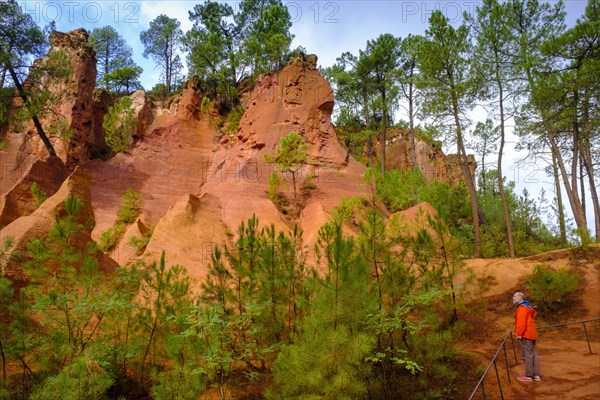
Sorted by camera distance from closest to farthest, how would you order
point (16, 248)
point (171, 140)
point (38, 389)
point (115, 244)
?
point (38, 389) → point (16, 248) → point (115, 244) → point (171, 140)

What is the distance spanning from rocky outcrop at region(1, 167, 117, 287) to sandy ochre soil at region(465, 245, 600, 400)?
10467 millimetres

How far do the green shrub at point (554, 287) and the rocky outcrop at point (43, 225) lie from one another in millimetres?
13483

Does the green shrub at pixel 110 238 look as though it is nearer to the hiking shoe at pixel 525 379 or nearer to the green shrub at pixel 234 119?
the green shrub at pixel 234 119

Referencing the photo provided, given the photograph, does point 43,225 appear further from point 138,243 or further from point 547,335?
point 547,335

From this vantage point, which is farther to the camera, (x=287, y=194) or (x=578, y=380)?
(x=287, y=194)

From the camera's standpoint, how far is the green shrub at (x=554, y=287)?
13.0 m

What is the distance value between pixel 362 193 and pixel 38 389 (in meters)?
16.7

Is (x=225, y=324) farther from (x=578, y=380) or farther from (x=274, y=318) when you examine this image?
(x=578, y=380)

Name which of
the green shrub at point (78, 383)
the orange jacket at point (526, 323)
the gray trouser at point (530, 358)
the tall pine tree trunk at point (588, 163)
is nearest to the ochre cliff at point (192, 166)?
the green shrub at point (78, 383)

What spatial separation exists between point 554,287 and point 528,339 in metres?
6.21

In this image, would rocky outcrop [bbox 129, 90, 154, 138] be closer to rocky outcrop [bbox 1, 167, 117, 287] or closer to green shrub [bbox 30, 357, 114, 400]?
rocky outcrop [bbox 1, 167, 117, 287]

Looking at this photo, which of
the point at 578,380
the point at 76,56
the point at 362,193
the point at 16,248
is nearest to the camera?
the point at 578,380

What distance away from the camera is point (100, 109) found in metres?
32.5

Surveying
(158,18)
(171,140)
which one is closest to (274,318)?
(171,140)
